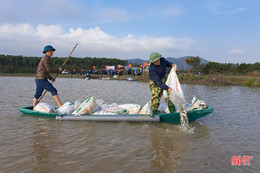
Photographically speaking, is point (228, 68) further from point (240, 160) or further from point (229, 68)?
point (240, 160)

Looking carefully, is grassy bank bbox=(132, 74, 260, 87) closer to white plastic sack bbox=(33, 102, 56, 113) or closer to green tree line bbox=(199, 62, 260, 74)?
green tree line bbox=(199, 62, 260, 74)

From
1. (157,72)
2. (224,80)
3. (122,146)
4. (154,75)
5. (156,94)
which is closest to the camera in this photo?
(122,146)

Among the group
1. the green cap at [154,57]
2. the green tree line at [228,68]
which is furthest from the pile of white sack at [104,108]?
the green tree line at [228,68]

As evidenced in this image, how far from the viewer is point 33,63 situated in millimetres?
65875

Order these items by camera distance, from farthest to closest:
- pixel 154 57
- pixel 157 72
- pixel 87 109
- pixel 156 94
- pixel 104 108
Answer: pixel 104 108 → pixel 87 109 → pixel 156 94 → pixel 157 72 → pixel 154 57

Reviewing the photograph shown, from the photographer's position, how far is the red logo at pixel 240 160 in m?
2.98

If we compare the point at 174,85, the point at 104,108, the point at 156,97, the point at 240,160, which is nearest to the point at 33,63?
the point at 104,108

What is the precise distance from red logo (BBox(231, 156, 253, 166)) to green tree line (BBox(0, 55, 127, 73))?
5829 cm

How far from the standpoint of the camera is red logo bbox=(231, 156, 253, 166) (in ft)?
9.78

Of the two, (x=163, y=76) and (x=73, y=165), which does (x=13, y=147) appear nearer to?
(x=73, y=165)

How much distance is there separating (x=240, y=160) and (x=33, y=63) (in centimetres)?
7124

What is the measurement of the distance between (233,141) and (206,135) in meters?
0.52

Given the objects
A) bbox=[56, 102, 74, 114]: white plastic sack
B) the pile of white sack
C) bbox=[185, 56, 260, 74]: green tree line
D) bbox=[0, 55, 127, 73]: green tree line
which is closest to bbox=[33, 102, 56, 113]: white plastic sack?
the pile of white sack

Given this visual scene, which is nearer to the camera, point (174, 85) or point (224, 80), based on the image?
point (174, 85)
